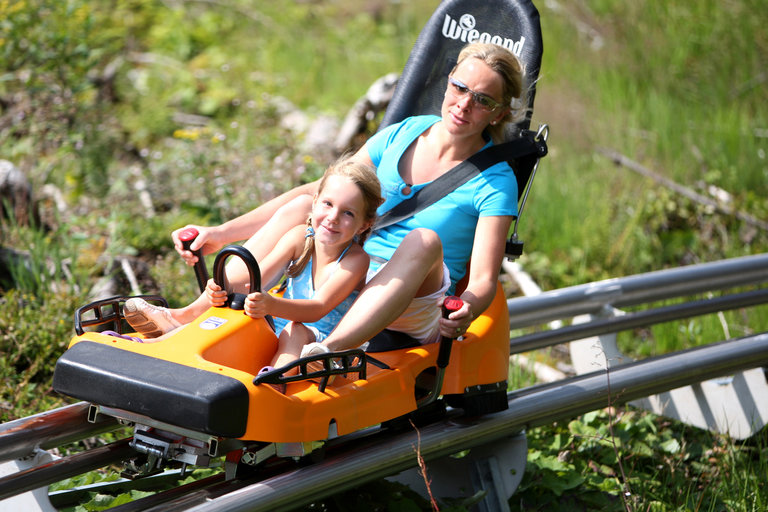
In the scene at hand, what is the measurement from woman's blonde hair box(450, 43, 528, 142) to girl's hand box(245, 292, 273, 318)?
1.25m

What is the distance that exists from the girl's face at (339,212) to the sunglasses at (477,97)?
0.69 m

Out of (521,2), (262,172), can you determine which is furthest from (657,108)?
(521,2)

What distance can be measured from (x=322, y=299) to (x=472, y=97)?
3.27 feet

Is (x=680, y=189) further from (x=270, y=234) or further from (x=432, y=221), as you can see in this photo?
(x=270, y=234)

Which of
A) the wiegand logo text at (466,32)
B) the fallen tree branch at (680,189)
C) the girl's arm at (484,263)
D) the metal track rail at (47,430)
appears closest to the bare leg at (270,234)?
the metal track rail at (47,430)

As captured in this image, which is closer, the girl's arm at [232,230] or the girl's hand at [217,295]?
the girl's hand at [217,295]

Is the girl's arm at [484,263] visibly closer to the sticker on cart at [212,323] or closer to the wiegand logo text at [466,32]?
the sticker on cart at [212,323]

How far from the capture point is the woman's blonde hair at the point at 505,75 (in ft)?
10.4

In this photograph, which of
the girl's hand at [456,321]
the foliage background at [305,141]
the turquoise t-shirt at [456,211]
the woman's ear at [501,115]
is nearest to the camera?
the girl's hand at [456,321]

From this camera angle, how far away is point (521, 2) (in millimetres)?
3578

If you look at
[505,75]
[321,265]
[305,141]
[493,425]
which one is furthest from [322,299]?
[305,141]

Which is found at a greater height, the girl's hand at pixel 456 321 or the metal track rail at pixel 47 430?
the girl's hand at pixel 456 321

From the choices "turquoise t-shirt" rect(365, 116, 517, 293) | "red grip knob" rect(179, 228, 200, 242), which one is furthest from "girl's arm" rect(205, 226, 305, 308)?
"turquoise t-shirt" rect(365, 116, 517, 293)

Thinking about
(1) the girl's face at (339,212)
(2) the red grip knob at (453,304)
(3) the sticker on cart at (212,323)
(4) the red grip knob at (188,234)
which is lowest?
(3) the sticker on cart at (212,323)
